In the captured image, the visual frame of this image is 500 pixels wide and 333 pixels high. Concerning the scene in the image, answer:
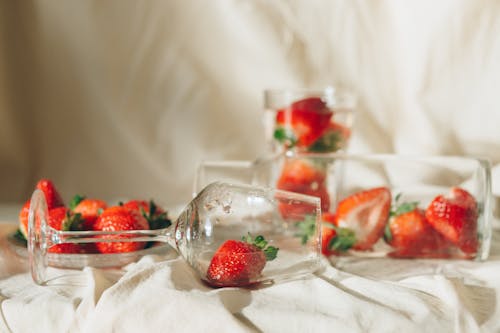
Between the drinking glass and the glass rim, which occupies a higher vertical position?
the glass rim

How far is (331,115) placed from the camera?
1.23m

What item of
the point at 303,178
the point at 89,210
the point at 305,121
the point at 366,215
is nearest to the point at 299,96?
the point at 305,121

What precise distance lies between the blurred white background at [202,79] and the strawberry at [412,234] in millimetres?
482

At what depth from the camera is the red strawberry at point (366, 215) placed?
40.0 inches

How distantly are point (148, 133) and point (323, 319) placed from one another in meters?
0.93

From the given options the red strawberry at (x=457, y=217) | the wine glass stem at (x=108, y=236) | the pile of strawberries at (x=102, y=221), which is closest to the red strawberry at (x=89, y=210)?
the pile of strawberries at (x=102, y=221)

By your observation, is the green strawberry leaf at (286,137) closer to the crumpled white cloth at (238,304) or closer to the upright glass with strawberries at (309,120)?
the upright glass with strawberries at (309,120)

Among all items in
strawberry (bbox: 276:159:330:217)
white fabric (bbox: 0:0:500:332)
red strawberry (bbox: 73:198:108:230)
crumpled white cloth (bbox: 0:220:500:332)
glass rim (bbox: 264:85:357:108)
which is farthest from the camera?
white fabric (bbox: 0:0:500:332)

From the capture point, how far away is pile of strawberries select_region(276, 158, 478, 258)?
1008 millimetres

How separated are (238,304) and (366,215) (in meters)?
0.32

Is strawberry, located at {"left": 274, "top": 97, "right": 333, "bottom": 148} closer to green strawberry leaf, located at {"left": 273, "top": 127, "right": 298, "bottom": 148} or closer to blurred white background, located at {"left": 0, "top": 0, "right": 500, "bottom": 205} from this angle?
green strawberry leaf, located at {"left": 273, "top": 127, "right": 298, "bottom": 148}

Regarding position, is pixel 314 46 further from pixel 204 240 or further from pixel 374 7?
pixel 204 240

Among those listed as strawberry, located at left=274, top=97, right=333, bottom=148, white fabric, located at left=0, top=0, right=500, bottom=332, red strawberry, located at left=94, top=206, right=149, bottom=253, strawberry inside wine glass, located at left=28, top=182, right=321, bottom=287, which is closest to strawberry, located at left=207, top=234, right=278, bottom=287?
strawberry inside wine glass, located at left=28, top=182, right=321, bottom=287

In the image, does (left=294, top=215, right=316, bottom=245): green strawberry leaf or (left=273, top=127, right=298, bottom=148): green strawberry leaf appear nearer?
(left=294, top=215, right=316, bottom=245): green strawberry leaf
